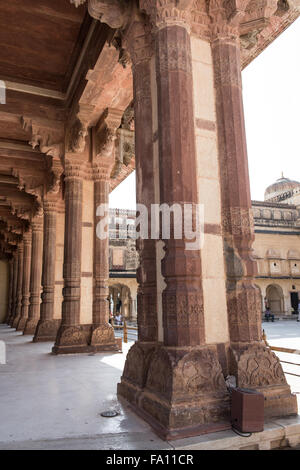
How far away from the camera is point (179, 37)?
3.38 m

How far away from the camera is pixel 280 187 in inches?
1699

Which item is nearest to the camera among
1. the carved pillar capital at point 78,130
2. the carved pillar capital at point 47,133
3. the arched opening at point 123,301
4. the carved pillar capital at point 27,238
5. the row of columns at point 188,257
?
the row of columns at point 188,257

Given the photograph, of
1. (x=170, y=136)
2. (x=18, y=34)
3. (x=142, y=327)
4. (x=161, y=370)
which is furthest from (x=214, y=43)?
(x=18, y=34)

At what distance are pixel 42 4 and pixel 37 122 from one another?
306cm

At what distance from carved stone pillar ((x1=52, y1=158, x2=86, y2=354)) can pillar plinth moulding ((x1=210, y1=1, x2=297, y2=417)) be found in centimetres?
522

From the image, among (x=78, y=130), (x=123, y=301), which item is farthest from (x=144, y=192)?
(x=123, y=301)

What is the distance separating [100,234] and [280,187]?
1530 inches

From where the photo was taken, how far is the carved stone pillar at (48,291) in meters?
10.6

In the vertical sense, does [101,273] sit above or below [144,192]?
below

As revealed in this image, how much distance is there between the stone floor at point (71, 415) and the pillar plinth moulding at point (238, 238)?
0.37 m

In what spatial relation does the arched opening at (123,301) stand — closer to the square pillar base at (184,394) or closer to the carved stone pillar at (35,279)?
the carved stone pillar at (35,279)

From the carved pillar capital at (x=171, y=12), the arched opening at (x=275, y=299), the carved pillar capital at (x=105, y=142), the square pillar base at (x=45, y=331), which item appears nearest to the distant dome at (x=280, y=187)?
the arched opening at (x=275, y=299)

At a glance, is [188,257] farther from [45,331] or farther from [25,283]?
[25,283]
